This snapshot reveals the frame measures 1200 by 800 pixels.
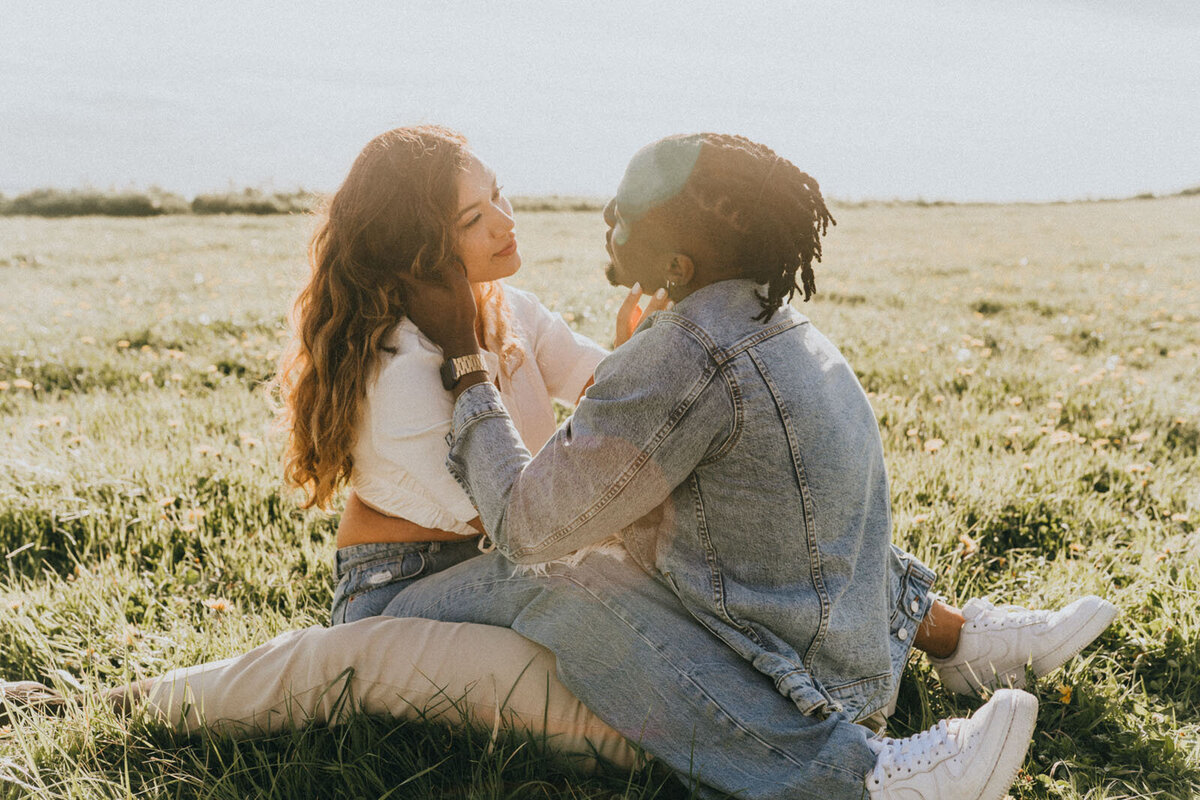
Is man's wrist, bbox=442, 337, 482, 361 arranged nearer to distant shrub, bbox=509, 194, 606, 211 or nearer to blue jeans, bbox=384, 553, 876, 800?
blue jeans, bbox=384, 553, 876, 800

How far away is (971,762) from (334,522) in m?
2.30

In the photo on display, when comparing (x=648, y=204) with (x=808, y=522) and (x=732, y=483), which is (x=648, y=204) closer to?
(x=732, y=483)

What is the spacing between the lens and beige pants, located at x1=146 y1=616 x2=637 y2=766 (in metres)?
2.03

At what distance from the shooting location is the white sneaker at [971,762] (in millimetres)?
1753

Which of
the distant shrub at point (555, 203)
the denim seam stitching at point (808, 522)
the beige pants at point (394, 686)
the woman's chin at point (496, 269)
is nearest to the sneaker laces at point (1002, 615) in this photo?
the denim seam stitching at point (808, 522)

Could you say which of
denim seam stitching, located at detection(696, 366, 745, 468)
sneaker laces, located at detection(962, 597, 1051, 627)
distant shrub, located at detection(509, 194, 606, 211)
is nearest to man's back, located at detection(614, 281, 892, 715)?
denim seam stitching, located at detection(696, 366, 745, 468)

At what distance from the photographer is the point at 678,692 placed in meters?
1.87

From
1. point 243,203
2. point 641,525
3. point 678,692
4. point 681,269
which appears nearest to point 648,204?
point 681,269

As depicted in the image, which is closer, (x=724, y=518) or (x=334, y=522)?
(x=724, y=518)

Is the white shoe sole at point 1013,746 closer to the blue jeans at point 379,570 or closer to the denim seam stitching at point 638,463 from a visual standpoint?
the denim seam stitching at point 638,463

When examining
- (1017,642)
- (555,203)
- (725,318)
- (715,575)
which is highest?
(555,203)

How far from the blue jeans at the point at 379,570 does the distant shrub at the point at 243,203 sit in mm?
17416

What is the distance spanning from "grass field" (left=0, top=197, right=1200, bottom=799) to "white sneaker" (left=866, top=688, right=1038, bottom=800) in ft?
1.08

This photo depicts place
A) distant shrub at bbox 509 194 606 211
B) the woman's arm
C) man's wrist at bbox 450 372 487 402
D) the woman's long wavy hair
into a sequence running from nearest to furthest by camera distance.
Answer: man's wrist at bbox 450 372 487 402
the woman's long wavy hair
the woman's arm
distant shrub at bbox 509 194 606 211
